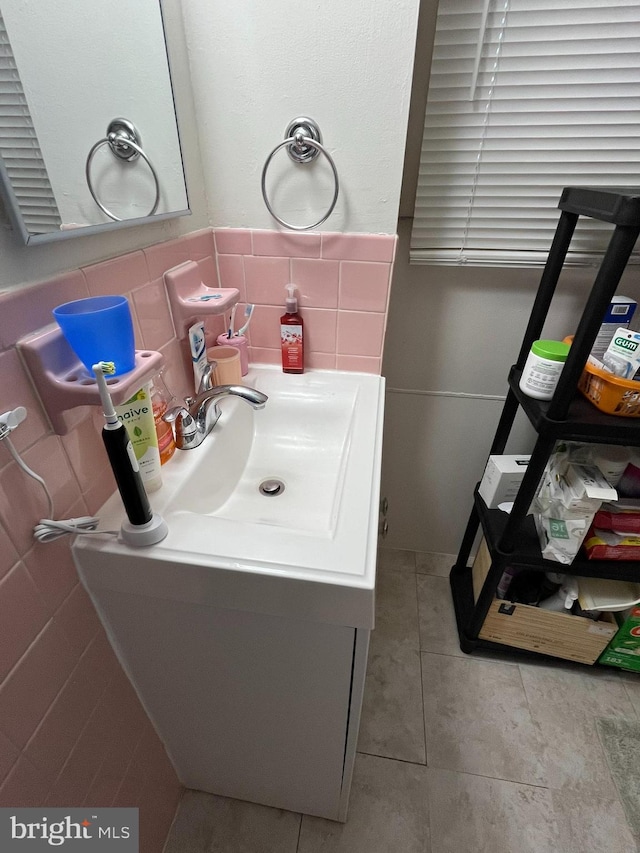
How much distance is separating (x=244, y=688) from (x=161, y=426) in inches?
19.4

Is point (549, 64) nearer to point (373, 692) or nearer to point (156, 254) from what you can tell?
point (156, 254)

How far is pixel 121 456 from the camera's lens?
497 mm

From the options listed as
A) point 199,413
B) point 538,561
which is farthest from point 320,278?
point 538,561

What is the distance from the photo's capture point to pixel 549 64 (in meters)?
0.90

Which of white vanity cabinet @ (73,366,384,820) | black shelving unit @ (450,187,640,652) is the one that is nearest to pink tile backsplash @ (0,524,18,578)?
white vanity cabinet @ (73,366,384,820)

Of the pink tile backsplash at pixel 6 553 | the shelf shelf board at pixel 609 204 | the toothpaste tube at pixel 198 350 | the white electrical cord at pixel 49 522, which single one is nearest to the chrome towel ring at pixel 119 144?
the toothpaste tube at pixel 198 350

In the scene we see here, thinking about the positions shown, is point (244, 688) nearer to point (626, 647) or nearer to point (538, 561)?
point (538, 561)

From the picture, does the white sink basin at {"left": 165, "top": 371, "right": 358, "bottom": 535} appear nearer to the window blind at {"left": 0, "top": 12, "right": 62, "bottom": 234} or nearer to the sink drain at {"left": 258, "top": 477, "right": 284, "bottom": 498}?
the sink drain at {"left": 258, "top": 477, "right": 284, "bottom": 498}

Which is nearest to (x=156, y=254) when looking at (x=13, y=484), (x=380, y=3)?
(x=13, y=484)

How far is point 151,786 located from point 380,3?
5.32 ft

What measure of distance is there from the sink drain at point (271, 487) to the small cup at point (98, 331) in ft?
1.38

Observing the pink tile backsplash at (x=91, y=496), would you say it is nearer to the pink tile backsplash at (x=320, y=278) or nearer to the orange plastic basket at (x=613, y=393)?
the pink tile backsplash at (x=320, y=278)

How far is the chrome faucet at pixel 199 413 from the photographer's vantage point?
725 millimetres

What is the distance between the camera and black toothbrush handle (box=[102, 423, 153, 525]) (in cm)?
48
